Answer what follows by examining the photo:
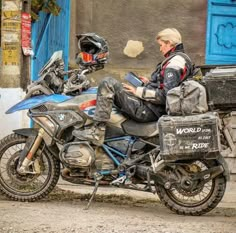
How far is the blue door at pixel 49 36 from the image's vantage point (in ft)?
34.6

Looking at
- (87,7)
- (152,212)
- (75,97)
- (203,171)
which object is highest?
(87,7)

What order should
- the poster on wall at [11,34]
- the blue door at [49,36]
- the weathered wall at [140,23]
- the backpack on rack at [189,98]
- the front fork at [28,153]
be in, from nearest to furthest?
the backpack on rack at [189,98], the front fork at [28,153], the poster on wall at [11,34], the blue door at [49,36], the weathered wall at [140,23]

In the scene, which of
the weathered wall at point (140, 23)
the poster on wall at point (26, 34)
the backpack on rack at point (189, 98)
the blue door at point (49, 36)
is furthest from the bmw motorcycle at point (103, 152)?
the weathered wall at point (140, 23)

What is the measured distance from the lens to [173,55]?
754 cm

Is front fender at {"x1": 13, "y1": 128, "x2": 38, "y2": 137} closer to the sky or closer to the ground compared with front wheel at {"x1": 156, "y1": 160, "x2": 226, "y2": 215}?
closer to the sky

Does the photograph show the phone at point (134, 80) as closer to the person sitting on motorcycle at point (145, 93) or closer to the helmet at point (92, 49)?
the person sitting on motorcycle at point (145, 93)

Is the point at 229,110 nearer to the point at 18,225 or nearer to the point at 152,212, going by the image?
the point at 152,212

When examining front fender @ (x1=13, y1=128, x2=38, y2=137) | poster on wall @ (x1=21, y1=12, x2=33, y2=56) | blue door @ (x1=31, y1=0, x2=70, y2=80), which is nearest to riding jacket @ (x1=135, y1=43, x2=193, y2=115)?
front fender @ (x1=13, y1=128, x2=38, y2=137)

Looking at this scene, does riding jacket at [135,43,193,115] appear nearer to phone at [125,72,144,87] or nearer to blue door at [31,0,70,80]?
phone at [125,72,144,87]

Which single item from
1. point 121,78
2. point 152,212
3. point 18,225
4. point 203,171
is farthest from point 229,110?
point 121,78

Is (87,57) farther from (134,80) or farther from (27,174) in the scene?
(27,174)

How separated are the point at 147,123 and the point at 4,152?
1.51 meters

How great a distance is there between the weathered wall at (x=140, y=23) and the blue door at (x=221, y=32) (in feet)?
0.31

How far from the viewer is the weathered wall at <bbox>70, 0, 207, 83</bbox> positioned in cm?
1191
